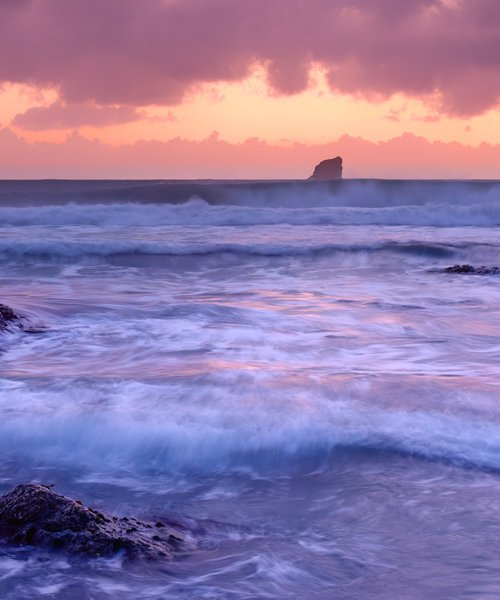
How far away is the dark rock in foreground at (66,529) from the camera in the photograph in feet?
8.99

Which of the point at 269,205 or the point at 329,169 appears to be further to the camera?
the point at 329,169

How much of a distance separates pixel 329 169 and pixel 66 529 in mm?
60393

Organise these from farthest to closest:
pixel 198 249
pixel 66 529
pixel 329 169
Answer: pixel 329 169 → pixel 198 249 → pixel 66 529

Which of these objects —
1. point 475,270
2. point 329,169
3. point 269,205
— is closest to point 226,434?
point 475,270

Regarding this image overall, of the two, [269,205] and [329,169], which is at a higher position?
[329,169]

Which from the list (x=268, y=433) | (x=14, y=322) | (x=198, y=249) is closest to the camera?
(x=268, y=433)

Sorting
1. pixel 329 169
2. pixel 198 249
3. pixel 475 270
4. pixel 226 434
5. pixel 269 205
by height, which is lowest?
pixel 226 434

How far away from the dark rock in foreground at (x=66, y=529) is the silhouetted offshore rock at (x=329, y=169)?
59.8 meters

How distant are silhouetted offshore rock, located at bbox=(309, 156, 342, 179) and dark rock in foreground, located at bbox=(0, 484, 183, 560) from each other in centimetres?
5977

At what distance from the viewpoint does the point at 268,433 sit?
420cm

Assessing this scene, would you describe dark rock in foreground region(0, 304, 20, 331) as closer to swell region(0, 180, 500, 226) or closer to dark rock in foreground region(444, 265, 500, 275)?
dark rock in foreground region(444, 265, 500, 275)

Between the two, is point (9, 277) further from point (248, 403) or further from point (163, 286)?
point (248, 403)

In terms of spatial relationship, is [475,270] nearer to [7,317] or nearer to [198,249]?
[198,249]

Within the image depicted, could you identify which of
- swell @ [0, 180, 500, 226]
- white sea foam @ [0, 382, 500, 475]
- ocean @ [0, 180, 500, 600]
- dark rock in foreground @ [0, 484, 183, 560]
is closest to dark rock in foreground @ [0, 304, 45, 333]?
ocean @ [0, 180, 500, 600]
